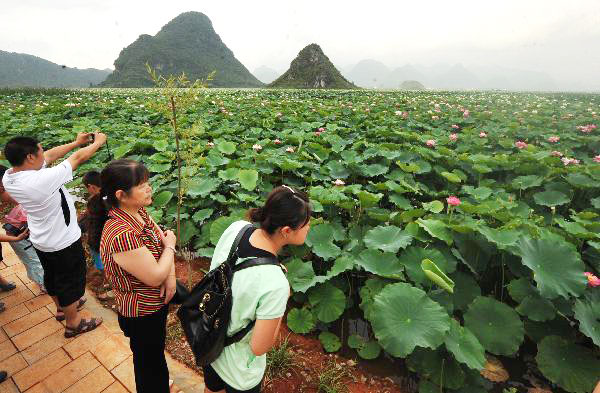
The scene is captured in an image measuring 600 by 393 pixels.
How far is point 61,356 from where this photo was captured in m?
2.22

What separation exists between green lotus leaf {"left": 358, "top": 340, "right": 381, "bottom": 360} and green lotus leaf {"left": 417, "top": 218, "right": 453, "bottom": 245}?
→ 3.29 ft

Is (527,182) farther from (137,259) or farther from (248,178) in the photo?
(137,259)

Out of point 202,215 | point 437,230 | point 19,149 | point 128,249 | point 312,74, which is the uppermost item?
point 312,74

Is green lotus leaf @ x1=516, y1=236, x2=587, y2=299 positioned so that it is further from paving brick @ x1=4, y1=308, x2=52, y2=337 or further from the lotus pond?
paving brick @ x1=4, y1=308, x2=52, y2=337

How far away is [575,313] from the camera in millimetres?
2035

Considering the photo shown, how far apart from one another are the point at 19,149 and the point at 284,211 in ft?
5.79

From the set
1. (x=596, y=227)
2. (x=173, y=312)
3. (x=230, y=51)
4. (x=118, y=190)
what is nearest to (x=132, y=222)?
(x=118, y=190)

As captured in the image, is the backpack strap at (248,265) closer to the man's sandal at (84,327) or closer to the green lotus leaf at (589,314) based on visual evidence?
the man's sandal at (84,327)

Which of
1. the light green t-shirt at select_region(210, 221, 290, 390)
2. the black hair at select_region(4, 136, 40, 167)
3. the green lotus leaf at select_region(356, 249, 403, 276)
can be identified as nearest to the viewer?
the light green t-shirt at select_region(210, 221, 290, 390)

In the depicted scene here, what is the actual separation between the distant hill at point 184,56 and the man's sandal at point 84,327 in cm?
7693

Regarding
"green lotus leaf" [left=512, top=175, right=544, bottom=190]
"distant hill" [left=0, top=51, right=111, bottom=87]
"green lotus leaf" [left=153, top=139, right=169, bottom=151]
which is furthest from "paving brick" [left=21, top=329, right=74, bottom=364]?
"distant hill" [left=0, top=51, right=111, bottom=87]

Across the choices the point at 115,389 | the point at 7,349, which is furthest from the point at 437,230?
the point at 7,349

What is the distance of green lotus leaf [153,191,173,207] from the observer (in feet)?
12.7

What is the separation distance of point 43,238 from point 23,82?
143243 millimetres
